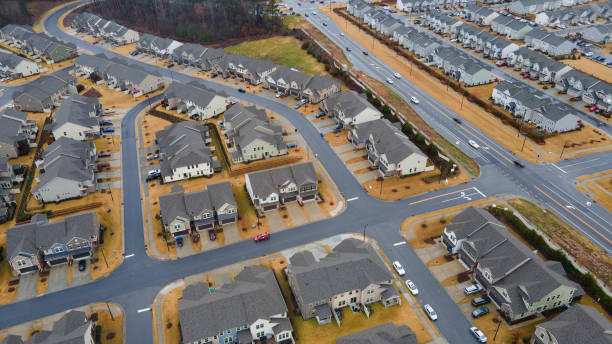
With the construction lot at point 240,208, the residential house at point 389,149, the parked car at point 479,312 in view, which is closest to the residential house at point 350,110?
the residential house at point 389,149

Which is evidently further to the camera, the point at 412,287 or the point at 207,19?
the point at 207,19

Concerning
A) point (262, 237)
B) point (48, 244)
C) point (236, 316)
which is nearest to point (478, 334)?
point (236, 316)

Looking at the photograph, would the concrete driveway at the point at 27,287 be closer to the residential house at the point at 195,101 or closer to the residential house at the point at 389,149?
the residential house at the point at 195,101

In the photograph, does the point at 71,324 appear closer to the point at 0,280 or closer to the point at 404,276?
the point at 0,280

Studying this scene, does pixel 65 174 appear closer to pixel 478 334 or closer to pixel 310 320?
pixel 310 320

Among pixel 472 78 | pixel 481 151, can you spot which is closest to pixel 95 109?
pixel 481 151

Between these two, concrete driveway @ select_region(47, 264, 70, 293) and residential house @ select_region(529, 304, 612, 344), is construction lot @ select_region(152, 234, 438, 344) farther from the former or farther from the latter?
concrete driveway @ select_region(47, 264, 70, 293)
